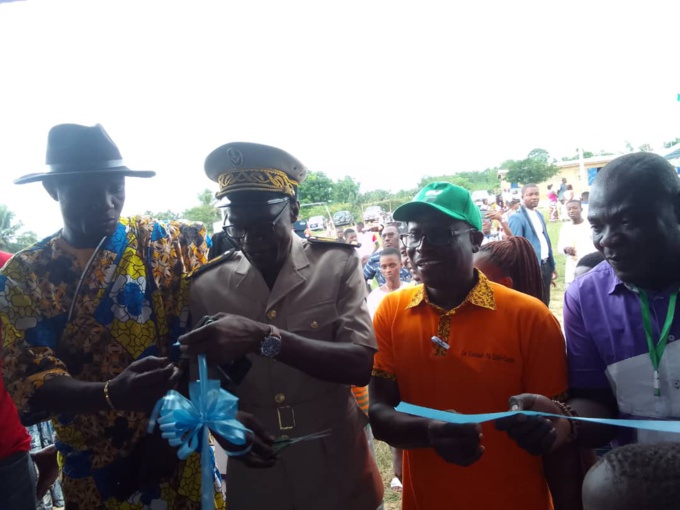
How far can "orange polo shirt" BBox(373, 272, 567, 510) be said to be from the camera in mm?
1829

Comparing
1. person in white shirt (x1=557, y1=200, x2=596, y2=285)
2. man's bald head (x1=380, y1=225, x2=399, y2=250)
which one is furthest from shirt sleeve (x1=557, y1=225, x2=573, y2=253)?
man's bald head (x1=380, y1=225, x2=399, y2=250)

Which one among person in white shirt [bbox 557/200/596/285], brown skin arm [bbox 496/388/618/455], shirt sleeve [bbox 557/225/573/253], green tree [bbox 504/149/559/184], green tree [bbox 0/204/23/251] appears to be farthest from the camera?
green tree [bbox 504/149/559/184]

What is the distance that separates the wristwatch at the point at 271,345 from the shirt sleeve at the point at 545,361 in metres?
0.91

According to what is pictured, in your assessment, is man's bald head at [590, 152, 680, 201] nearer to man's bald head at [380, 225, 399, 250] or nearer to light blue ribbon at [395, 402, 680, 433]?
light blue ribbon at [395, 402, 680, 433]

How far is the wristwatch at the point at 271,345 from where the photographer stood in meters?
1.69

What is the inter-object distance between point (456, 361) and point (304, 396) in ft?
1.98

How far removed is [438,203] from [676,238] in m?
0.81

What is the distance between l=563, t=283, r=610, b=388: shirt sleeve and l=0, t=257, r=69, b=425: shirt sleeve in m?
1.93

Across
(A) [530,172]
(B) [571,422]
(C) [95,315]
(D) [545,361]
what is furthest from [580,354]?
(A) [530,172]

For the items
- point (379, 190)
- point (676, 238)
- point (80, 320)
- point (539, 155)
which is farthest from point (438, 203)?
point (539, 155)

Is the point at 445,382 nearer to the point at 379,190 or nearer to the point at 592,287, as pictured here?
the point at 592,287

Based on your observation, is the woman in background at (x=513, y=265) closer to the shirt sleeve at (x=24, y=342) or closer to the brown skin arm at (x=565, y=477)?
the brown skin arm at (x=565, y=477)

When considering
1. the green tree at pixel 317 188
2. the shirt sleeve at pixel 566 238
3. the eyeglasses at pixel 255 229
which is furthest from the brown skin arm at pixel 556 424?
the green tree at pixel 317 188

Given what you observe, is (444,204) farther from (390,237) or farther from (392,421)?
(390,237)
